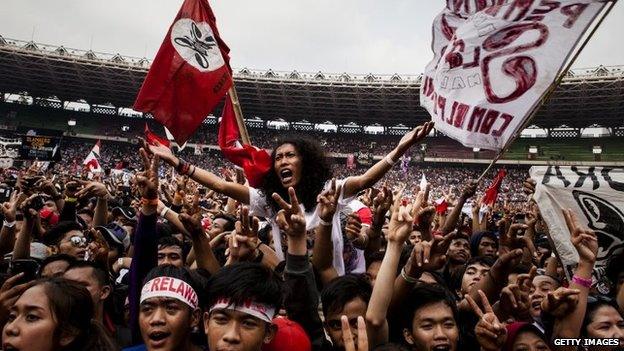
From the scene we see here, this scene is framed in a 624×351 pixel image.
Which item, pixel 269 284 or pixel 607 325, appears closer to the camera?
pixel 269 284

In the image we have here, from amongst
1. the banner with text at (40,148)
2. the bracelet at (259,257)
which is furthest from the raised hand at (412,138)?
the banner with text at (40,148)

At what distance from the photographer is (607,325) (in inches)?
95.7

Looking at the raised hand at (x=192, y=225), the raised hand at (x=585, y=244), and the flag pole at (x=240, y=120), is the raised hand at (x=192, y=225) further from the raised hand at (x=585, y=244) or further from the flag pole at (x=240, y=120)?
the raised hand at (x=585, y=244)

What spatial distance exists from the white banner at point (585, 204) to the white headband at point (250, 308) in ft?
7.88

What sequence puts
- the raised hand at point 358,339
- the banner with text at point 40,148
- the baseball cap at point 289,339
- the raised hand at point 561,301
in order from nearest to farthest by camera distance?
1. the raised hand at point 358,339
2. the baseball cap at point 289,339
3. the raised hand at point 561,301
4. the banner with text at point 40,148

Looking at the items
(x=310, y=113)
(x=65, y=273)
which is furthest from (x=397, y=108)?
(x=65, y=273)

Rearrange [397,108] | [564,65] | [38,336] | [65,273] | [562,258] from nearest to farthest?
[38,336], [65,273], [562,258], [564,65], [397,108]

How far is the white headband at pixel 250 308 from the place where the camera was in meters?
2.01

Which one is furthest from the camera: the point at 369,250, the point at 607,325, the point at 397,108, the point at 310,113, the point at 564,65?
the point at 310,113

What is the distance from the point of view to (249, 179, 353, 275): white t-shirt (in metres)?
2.81

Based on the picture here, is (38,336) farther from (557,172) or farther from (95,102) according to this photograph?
(95,102)

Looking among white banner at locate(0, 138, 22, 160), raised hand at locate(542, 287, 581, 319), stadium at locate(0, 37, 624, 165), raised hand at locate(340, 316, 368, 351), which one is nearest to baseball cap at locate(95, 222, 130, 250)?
raised hand at locate(340, 316, 368, 351)

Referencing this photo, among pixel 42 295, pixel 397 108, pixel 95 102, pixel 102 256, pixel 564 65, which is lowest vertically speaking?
pixel 42 295

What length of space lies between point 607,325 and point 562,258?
73 centimetres
